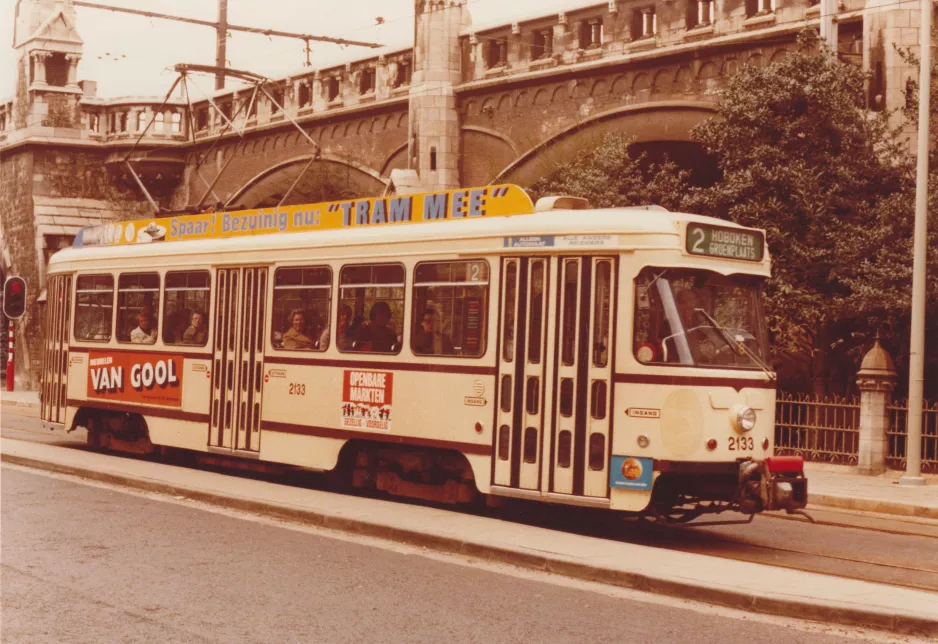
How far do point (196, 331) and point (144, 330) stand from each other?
1.35 m

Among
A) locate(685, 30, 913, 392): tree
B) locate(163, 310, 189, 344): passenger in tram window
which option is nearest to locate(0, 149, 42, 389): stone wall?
locate(163, 310, 189, 344): passenger in tram window

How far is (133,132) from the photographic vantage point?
129 feet

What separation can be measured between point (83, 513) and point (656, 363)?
17.6 ft

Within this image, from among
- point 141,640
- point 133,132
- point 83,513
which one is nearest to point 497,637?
point 141,640

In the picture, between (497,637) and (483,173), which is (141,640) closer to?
(497,637)

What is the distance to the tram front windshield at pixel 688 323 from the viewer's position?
1113 centimetres

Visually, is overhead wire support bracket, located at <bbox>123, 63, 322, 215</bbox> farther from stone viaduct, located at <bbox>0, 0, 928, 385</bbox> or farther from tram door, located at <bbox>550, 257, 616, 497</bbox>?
tram door, located at <bbox>550, 257, 616, 497</bbox>

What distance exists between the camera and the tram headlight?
11094mm

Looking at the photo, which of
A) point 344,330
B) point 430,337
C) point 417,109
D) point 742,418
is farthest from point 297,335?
point 417,109

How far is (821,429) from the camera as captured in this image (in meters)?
19.5

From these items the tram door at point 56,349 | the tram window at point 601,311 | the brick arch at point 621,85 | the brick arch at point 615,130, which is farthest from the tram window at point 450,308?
the brick arch at point 621,85

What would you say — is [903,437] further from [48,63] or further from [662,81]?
[48,63]

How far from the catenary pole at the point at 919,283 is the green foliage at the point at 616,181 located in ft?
18.0

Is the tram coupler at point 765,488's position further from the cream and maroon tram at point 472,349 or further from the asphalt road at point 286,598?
the asphalt road at point 286,598
